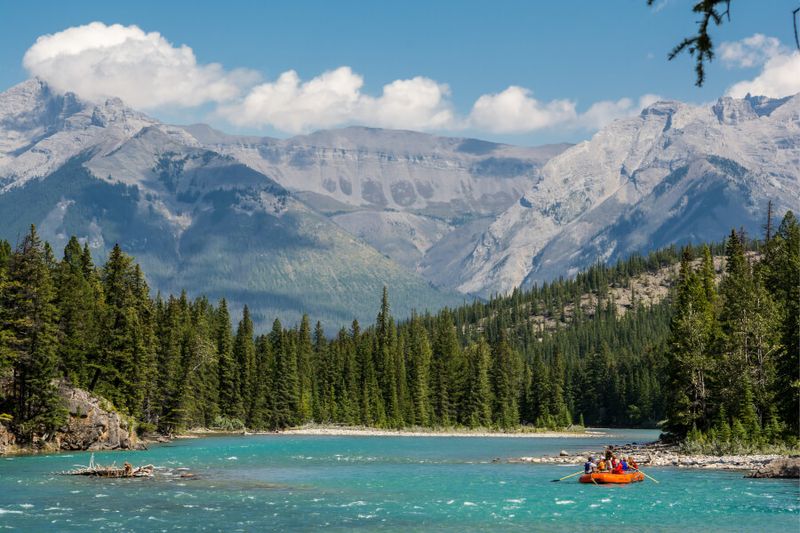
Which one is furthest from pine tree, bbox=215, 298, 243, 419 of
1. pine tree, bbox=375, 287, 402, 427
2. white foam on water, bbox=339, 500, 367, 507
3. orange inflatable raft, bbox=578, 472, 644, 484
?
white foam on water, bbox=339, 500, 367, 507

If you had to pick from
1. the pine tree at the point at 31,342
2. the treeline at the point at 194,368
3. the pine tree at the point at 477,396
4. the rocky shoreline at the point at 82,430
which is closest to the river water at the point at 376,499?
the rocky shoreline at the point at 82,430

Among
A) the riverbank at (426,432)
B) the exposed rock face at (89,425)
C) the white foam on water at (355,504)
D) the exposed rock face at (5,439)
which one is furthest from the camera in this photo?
the riverbank at (426,432)

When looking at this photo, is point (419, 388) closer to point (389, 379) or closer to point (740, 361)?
point (389, 379)

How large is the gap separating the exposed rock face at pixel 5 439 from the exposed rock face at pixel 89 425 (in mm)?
4811

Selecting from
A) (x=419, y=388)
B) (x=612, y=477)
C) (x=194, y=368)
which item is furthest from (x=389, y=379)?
(x=612, y=477)

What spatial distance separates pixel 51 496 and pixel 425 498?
2549cm

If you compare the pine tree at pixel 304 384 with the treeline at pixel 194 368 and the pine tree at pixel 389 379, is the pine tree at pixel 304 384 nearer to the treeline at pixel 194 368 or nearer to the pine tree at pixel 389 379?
the treeline at pixel 194 368

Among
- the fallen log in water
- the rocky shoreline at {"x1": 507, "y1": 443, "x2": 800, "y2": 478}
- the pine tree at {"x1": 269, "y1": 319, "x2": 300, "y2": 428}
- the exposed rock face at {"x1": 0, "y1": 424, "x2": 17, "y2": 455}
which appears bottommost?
the rocky shoreline at {"x1": 507, "y1": 443, "x2": 800, "y2": 478}

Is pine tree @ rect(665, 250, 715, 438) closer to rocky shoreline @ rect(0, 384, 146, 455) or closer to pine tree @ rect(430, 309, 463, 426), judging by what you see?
rocky shoreline @ rect(0, 384, 146, 455)

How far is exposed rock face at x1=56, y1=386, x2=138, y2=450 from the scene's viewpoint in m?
96.1

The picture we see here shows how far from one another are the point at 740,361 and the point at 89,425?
229 feet

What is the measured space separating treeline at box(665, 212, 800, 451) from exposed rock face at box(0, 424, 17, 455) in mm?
70764

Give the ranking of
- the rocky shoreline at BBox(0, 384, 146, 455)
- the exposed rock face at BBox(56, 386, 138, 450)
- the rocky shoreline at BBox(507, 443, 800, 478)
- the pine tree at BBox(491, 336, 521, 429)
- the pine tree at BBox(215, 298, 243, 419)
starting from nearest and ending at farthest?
1. the rocky shoreline at BBox(507, 443, 800, 478)
2. the rocky shoreline at BBox(0, 384, 146, 455)
3. the exposed rock face at BBox(56, 386, 138, 450)
4. the pine tree at BBox(215, 298, 243, 419)
5. the pine tree at BBox(491, 336, 521, 429)

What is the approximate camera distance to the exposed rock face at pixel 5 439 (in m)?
91.4
